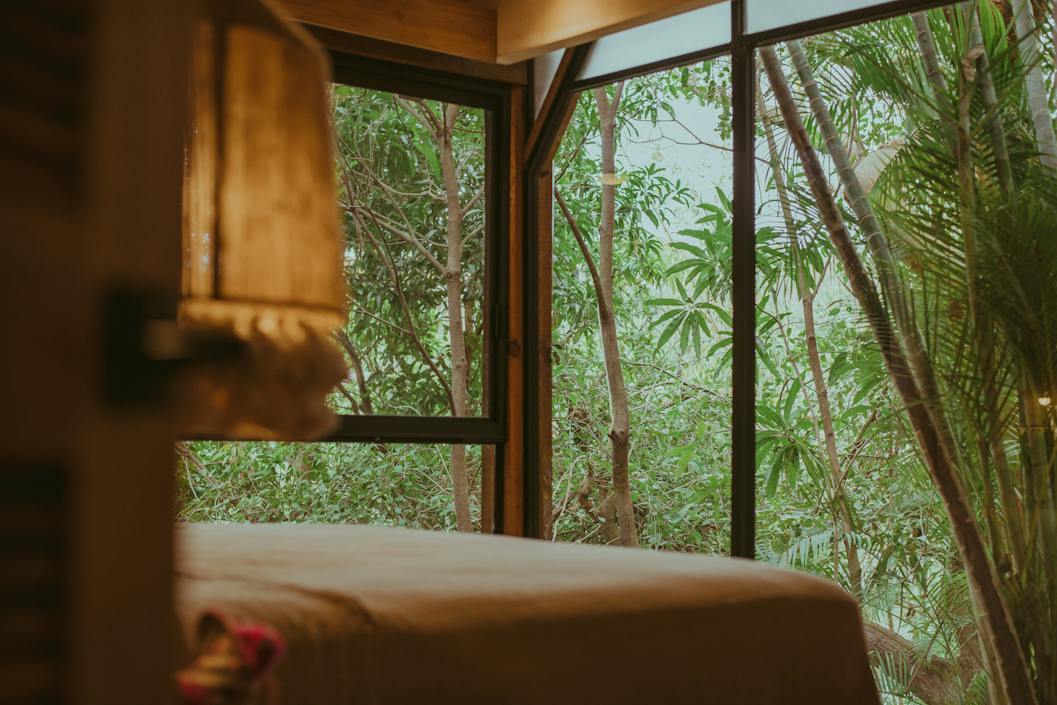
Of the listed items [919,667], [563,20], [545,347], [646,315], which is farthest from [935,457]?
[563,20]

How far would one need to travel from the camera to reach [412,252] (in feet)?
14.3

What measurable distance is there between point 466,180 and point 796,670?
328cm

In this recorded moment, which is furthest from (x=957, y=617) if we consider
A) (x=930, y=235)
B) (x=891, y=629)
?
(x=930, y=235)

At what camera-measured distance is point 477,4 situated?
14.2 ft

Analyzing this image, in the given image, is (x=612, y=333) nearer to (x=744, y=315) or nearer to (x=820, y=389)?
(x=744, y=315)

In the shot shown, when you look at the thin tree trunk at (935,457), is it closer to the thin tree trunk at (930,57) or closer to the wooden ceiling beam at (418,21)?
the thin tree trunk at (930,57)

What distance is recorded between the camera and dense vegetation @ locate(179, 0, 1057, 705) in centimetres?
294

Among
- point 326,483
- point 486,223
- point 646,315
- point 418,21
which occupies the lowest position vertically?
point 326,483

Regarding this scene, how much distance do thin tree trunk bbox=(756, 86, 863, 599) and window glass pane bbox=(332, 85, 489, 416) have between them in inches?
52.3

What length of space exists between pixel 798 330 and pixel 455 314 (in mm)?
1448

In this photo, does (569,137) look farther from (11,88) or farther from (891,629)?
(11,88)

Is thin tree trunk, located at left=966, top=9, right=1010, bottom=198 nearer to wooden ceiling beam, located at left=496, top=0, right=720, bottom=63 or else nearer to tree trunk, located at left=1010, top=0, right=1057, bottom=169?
tree trunk, located at left=1010, top=0, right=1057, bottom=169

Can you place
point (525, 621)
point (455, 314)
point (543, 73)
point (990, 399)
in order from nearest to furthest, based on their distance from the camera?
point (525, 621), point (990, 399), point (455, 314), point (543, 73)

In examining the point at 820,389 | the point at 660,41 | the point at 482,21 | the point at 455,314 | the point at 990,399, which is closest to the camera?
the point at 990,399
